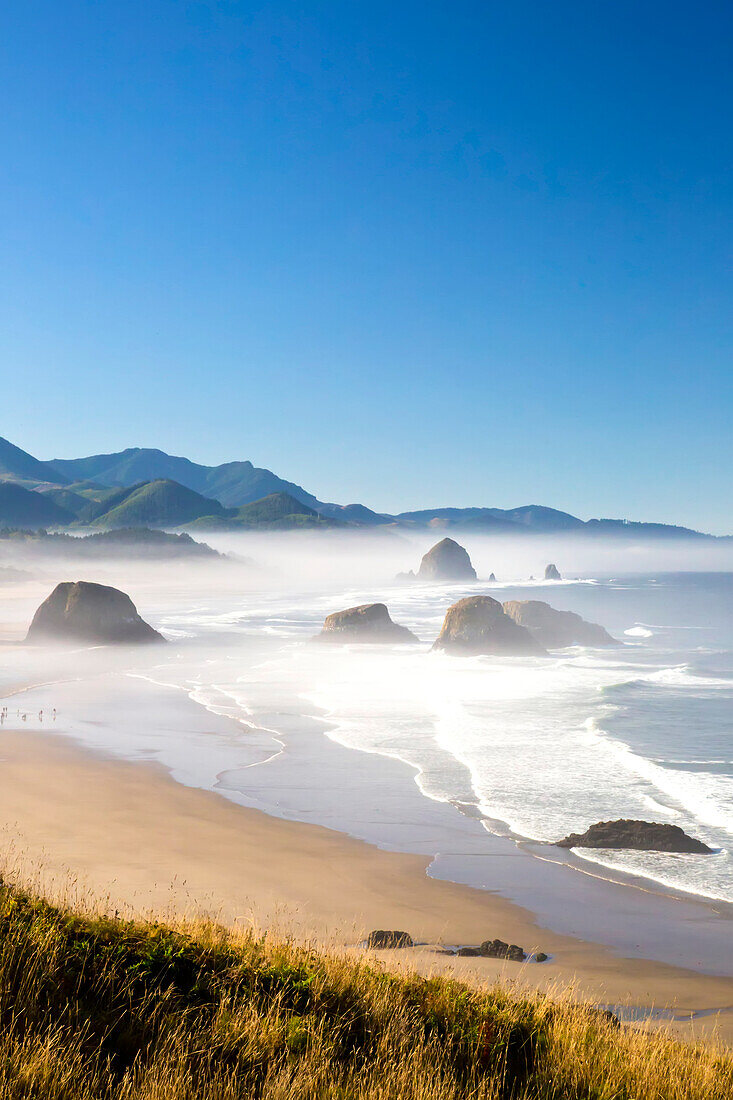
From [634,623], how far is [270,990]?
76421 millimetres

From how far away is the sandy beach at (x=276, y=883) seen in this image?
10.4 meters

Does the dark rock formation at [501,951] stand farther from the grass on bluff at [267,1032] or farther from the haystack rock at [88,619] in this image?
the haystack rock at [88,619]

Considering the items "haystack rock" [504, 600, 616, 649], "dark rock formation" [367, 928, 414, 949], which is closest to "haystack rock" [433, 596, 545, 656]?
"haystack rock" [504, 600, 616, 649]

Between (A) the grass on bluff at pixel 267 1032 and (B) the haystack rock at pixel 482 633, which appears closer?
(A) the grass on bluff at pixel 267 1032

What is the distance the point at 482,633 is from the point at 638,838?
31.8 m

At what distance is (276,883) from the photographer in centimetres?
1375

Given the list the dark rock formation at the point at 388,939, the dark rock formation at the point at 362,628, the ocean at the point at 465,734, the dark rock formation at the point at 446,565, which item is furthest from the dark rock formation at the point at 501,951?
the dark rock formation at the point at 446,565

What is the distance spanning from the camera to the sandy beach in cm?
1045

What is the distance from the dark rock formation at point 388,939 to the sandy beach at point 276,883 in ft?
0.88

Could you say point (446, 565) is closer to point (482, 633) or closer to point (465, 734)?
point (482, 633)

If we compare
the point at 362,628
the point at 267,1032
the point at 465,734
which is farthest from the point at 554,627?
the point at 267,1032

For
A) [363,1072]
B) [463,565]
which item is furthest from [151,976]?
[463,565]

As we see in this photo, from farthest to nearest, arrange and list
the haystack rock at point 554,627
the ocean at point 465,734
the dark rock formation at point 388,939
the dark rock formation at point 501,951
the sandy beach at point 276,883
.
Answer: the haystack rock at point 554,627 < the ocean at point 465,734 < the dark rock formation at point 388,939 < the dark rock formation at point 501,951 < the sandy beach at point 276,883

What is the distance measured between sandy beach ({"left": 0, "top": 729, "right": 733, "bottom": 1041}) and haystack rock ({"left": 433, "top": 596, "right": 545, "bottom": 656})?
29288 mm
